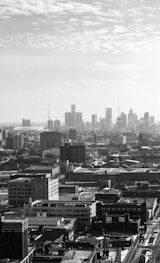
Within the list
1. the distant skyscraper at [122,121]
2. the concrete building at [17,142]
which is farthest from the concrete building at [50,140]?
the distant skyscraper at [122,121]

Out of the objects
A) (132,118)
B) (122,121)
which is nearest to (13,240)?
(122,121)

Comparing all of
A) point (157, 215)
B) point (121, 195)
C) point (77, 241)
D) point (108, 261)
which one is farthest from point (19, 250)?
point (121, 195)

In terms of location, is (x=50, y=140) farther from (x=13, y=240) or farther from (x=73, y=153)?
(x=13, y=240)

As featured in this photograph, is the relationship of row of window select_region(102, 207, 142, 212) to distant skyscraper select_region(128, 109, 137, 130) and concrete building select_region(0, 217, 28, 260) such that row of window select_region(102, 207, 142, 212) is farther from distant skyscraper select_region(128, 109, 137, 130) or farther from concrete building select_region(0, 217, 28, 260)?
distant skyscraper select_region(128, 109, 137, 130)

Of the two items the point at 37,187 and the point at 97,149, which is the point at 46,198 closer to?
the point at 37,187

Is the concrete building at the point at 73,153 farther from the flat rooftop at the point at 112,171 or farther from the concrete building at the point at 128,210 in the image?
the concrete building at the point at 128,210

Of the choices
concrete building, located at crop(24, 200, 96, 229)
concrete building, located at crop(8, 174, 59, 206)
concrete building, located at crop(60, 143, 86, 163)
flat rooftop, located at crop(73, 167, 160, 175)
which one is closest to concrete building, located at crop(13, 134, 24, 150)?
concrete building, located at crop(60, 143, 86, 163)
